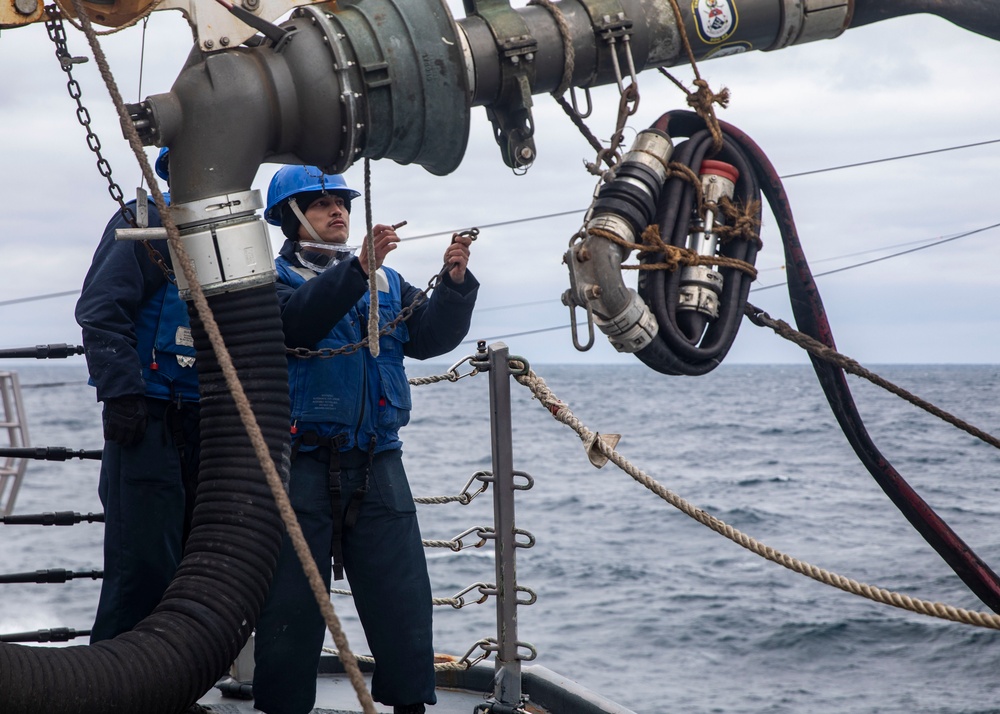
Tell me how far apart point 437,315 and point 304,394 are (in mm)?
536

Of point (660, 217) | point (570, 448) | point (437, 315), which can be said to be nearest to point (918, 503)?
point (660, 217)

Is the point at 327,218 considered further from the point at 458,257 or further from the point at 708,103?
the point at 708,103

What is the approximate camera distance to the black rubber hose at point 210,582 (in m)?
2.27

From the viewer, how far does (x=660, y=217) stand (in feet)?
9.96

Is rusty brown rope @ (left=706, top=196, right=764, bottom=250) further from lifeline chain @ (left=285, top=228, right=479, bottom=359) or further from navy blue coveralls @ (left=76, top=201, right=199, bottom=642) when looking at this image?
navy blue coveralls @ (left=76, top=201, right=199, bottom=642)

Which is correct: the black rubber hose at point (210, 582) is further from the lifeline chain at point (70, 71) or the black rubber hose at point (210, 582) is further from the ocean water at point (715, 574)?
the ocean water at point (715, 574)

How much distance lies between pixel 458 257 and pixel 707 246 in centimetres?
84

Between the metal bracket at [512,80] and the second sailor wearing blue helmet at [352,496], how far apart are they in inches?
18.4

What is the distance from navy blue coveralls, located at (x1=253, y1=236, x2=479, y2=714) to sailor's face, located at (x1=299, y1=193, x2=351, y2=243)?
0.27 metres

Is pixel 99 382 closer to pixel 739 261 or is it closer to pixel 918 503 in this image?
pixel 739 261

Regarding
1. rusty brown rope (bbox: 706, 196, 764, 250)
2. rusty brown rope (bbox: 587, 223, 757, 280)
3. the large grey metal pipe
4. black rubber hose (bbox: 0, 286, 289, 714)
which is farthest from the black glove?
rusty brown rope (bbox: 706, 196, 764, 250)

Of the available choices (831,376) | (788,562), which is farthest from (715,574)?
(788,562)

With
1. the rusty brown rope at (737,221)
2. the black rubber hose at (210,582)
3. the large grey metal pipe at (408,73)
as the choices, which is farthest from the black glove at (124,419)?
the rusty brown rope at (737,221)

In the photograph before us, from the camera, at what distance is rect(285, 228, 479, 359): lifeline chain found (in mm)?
3150
